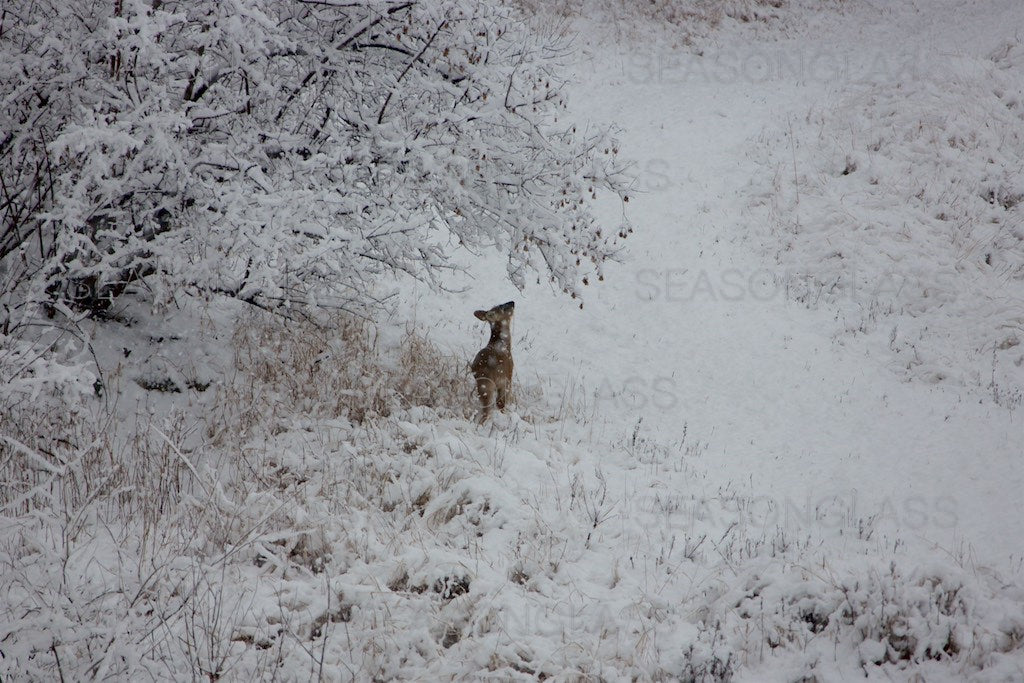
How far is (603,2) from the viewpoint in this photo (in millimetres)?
18562

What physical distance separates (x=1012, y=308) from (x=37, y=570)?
1076 cm

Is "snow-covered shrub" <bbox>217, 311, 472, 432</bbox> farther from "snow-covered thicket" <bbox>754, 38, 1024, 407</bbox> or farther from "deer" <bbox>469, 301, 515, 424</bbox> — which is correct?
"snow-covered thicket" <bbox>754, 38, 1024, 407</bbox>

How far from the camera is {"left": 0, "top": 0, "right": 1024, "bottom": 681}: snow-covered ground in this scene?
11.1ft

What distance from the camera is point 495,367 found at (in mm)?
6297

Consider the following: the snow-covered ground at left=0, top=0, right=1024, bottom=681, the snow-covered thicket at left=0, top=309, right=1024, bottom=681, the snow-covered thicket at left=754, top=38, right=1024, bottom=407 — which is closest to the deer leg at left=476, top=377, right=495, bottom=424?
the snow-covered ground at left=0, top=0, right=1024, bottom=681

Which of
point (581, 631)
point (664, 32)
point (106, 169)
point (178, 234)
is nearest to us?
point (581, 631)

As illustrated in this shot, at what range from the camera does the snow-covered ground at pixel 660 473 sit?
340 cm

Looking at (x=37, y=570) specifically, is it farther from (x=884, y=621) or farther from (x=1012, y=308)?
(x=1012, y=308)

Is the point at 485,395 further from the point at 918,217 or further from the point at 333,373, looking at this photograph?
the point at 918,217

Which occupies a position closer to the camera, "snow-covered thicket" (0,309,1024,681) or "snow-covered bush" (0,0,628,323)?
"snow-covered thicket" (0,309,1024,681)

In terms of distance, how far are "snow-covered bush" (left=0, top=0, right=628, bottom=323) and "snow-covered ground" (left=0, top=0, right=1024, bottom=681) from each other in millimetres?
1380

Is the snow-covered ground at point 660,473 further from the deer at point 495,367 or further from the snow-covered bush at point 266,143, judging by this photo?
the snow-covered bush at point 266,143

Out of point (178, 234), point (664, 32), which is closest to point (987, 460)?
point (178, 234)

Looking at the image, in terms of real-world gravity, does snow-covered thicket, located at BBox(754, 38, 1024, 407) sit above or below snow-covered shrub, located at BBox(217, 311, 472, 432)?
above
